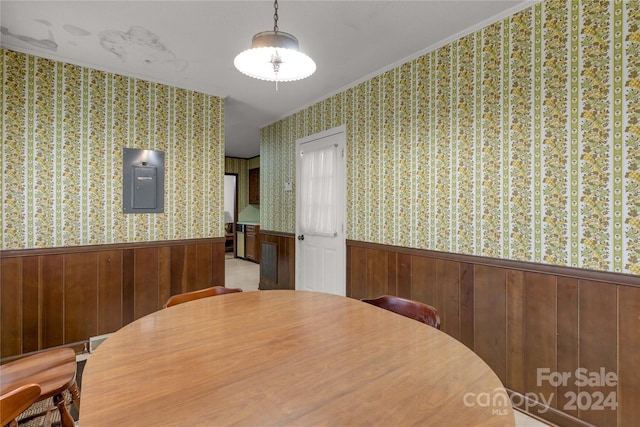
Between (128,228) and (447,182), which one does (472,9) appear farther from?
(128,228)

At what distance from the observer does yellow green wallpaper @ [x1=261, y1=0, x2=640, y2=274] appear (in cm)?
179

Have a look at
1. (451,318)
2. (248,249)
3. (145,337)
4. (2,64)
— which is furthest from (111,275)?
(248,249)

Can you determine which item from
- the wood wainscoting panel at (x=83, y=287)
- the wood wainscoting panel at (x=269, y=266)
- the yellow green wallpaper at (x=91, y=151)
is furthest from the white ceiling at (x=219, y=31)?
the wood wainscoting panel at (x=269, y=266)

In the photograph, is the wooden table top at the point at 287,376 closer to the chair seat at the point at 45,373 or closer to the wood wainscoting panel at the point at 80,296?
the chair seat at the point at 45,373

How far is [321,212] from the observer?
398 cm

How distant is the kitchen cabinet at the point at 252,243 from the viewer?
734cm

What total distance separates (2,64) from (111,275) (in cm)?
200

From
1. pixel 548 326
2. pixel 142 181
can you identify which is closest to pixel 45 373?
pixel 142 181

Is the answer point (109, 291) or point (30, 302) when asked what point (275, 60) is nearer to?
point (109, 291)

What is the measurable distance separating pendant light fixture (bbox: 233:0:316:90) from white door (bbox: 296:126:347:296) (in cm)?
198

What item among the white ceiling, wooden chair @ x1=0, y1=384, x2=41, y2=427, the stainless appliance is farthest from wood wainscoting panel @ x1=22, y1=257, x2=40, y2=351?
the stainless appliance

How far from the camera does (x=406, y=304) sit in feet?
5.92

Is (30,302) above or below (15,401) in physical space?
below

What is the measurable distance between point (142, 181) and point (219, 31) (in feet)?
5.68
